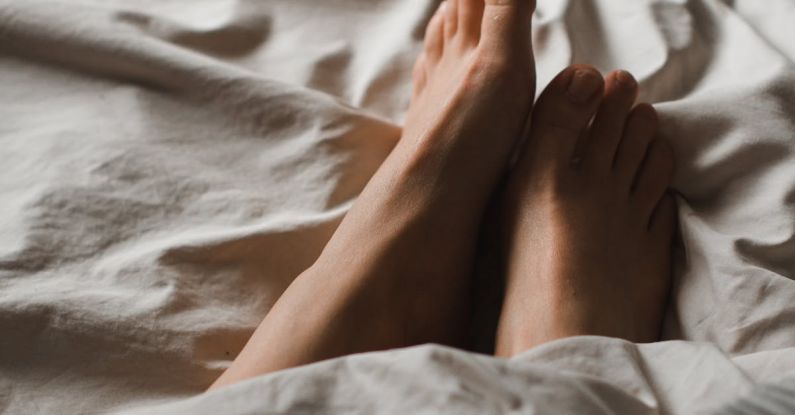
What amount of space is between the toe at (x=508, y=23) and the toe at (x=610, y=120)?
0.10 metres

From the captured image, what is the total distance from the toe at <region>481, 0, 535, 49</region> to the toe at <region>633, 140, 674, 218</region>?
0.17m

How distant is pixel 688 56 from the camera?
3.06 feet

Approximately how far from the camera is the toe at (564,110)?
0.91m

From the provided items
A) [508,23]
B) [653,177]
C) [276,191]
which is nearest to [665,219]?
[653,177]

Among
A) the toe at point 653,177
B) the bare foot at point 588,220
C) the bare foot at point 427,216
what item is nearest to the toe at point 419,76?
the bare foot at point 427,216

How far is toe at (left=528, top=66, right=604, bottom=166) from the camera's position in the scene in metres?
0.91

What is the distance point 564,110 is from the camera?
35.9 inches

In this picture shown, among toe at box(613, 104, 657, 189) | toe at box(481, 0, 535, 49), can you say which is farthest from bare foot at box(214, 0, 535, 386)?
toe at box(613, 104, 657, 189)

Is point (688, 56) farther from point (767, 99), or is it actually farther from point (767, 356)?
point (767, 356)

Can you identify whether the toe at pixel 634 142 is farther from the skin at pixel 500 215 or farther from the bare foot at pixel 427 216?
the bare foot at pixel 427 216

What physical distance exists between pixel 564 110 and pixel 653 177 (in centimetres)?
11

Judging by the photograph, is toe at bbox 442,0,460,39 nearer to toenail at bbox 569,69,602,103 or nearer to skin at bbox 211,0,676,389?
skin at bbox 211,0,676,389

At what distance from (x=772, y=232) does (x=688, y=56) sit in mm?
232

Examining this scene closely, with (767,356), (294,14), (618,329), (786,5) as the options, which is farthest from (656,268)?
(294,14)
